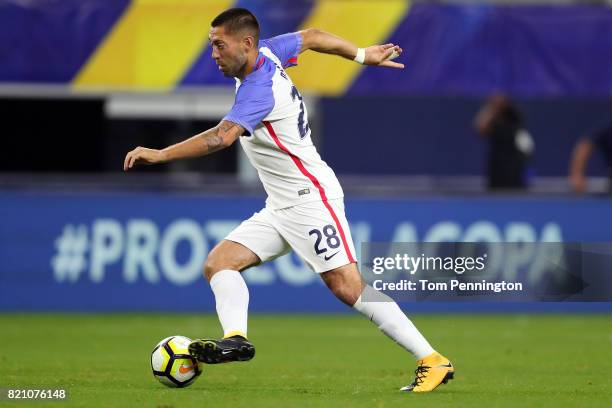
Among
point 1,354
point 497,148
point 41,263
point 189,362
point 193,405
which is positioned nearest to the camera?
point 193,405

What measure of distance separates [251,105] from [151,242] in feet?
25.3

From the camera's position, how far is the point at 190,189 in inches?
658

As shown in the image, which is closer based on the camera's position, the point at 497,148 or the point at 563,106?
the point at 497,148

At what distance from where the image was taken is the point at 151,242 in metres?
16.0

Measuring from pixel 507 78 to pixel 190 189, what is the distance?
4017 mm

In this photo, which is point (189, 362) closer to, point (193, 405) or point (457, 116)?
point (193, 405)

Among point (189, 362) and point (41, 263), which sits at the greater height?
point (41, 263)

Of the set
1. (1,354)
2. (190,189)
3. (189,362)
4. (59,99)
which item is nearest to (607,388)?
(189,362)

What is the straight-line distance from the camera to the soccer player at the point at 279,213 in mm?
8586

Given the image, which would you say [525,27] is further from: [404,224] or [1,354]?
[1,354]

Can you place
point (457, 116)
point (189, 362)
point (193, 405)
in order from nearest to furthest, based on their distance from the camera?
1. point (193, 405)
2. point (189, 362)
3. point (457, 116)

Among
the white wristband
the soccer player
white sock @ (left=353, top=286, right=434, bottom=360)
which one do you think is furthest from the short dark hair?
white sock @ (left=353, top=286, right=434, bottom=360)

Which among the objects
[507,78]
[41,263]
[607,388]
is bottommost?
[607,388]

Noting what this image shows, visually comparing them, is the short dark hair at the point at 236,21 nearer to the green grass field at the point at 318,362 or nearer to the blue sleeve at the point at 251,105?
the blue sleeve at the point at 251,105
